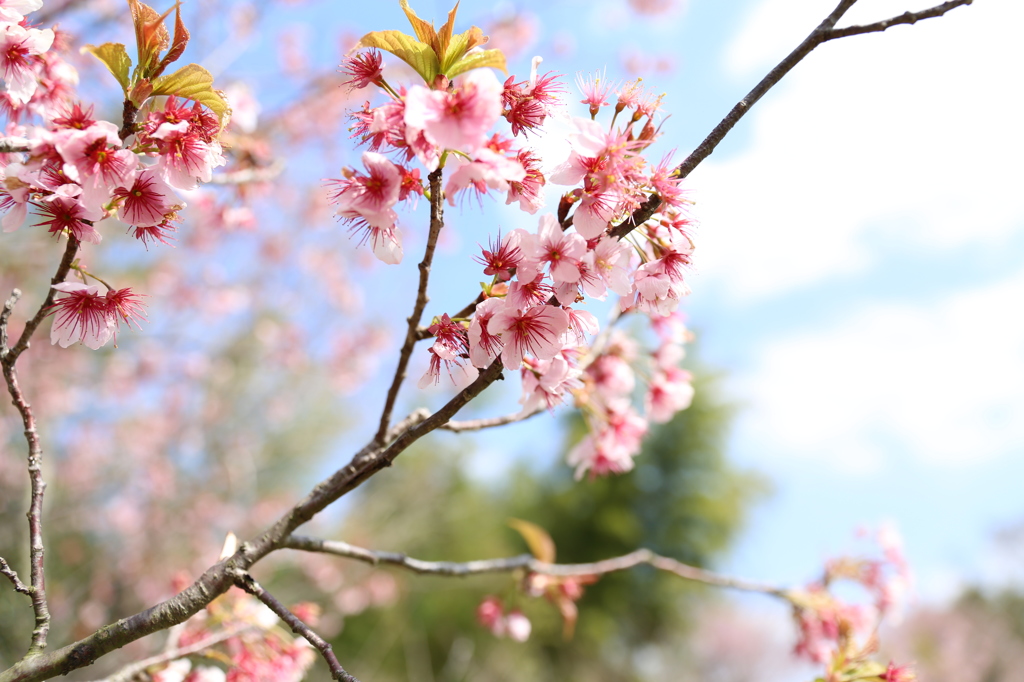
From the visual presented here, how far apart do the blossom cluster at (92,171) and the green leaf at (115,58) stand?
0.05m

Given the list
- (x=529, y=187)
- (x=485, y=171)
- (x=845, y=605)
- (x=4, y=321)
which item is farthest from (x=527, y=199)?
(x=845, y=605)

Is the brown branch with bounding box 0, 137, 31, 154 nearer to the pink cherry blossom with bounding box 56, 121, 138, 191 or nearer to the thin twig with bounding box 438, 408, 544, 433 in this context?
the pink cherry blossom with bounding box 56, 121, 138, 191

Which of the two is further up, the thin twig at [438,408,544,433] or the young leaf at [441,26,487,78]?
the young leaf at [441,26,487,78]

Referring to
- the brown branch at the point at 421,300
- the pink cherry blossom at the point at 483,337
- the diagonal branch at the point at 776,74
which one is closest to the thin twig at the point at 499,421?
the brown branch at the point at 421,300

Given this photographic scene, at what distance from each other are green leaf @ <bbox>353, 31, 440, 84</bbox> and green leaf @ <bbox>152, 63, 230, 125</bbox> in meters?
0.20

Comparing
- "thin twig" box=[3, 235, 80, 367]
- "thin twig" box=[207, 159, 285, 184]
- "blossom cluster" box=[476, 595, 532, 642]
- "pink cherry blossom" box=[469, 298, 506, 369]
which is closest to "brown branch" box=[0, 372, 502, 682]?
"pink cherry blossom" box=[469, 298, 506, 369]

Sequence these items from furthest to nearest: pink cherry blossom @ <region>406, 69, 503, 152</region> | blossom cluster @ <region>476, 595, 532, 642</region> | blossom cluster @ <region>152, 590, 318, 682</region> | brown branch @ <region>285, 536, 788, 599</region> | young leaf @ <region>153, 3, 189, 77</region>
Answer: blossom cluster @ <region>476, 595, 532, 642</region>
blossom cluster @ <region>152, 590, 318, 682</region>
brown branch @ <region>285, 536, 788, 599</region>
young leaf @ <region>153, 3, 189, 77</region>
pink cherry blossom @ <region>406, 69, 503, 152</region>

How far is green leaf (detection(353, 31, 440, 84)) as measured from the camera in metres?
0.67

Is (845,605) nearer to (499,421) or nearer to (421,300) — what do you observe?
(499,421)

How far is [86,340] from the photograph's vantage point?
0.86 m

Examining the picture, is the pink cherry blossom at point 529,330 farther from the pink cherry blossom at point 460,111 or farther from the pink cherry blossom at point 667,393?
the pink cherry blossom at point 667,393

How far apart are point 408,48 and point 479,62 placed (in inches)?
3.2

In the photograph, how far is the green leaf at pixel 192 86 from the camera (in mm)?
737

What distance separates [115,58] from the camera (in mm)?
725
